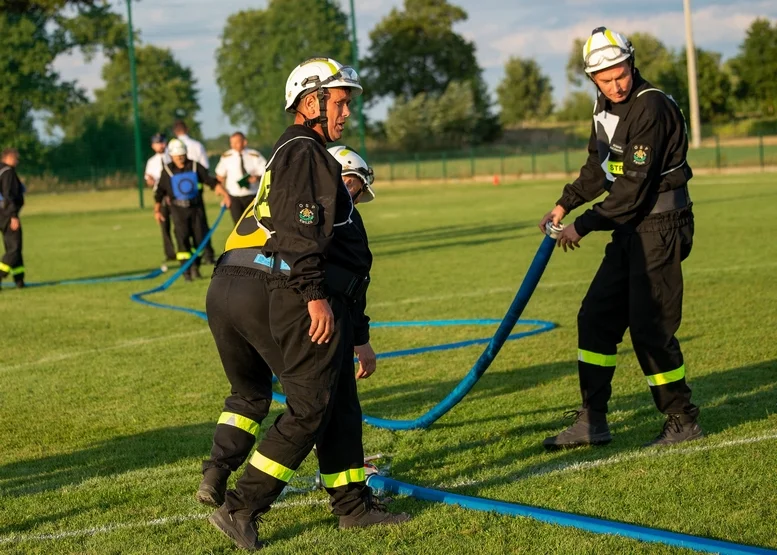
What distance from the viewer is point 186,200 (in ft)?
53.6

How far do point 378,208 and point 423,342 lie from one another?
2421 centimetres

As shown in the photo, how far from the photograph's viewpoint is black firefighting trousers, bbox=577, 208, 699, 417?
20.3ft

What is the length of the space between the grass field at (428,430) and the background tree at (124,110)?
1802 inches

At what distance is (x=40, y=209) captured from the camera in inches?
1832

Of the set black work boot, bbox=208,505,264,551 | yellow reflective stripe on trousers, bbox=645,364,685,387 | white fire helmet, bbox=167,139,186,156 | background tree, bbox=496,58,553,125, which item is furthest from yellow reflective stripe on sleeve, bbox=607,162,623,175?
background tree, bbox=496,58,553,125

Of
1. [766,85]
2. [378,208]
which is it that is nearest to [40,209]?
[378,208]

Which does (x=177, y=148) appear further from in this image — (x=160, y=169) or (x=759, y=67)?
(x=759, y=67)

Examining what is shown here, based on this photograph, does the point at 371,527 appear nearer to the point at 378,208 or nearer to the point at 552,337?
the point at 552,337

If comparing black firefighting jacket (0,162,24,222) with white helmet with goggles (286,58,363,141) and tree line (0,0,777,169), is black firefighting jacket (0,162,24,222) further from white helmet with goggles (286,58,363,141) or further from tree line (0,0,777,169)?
tree line (0,0,777,169)

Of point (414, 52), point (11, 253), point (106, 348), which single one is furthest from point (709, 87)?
point (106, 348)

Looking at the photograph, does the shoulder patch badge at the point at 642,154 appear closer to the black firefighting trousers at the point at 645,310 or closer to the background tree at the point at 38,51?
the black firefighting trousers at the point at 645,310

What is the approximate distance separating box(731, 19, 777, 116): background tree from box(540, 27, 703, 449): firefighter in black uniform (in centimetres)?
6927

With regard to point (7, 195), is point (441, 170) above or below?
above

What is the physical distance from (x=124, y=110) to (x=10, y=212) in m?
67.0
